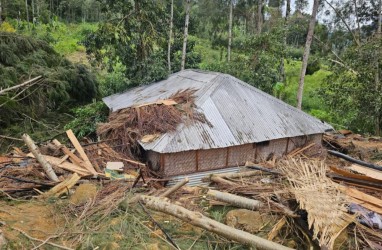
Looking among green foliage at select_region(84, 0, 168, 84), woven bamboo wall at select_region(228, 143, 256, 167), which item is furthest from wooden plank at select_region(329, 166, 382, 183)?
green foliage at select_region(84, 0, 168, 84)

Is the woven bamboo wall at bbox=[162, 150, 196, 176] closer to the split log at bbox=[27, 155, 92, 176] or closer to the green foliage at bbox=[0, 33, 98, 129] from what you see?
the split log at bbox=[27, 155, 92, 176]

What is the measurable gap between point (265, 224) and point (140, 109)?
6342 mm

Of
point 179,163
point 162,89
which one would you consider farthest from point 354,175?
point 162,89

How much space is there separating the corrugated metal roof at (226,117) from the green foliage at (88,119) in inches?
36.0

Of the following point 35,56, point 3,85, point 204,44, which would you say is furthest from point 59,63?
point 204,44

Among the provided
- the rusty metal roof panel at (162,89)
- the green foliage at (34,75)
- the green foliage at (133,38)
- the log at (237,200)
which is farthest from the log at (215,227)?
the green foliage at (133,38)

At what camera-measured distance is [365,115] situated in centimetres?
1327

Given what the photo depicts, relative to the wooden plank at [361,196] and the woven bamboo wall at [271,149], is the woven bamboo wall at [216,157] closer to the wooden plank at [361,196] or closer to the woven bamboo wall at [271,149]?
the woven bamboo wall at [271,149]

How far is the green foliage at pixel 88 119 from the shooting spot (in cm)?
1297

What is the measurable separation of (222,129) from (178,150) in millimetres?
1791

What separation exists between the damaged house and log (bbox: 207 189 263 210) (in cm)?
304

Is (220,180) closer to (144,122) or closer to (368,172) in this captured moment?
(368,172)

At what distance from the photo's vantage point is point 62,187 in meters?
6.64

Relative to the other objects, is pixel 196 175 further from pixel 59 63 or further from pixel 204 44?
pixel 204 44
